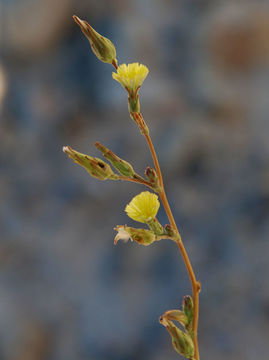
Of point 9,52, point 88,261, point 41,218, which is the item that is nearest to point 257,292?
point 88,261

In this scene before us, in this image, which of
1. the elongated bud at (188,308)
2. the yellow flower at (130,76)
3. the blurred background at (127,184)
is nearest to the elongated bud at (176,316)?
the elongated bud at (188,308)

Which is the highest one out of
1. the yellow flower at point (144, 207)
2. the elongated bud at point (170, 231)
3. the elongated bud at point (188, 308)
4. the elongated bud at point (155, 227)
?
the yellow flower at point (144, 207)

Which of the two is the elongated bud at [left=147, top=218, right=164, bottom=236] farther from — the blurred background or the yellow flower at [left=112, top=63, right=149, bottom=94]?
the blurred background

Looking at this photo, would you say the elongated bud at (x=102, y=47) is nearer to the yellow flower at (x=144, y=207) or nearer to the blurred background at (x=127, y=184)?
the yellow flower at (x=144, y=207)

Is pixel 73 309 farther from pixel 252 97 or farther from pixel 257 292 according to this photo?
pixel 252 97

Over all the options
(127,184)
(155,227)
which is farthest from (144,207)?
(127,184)

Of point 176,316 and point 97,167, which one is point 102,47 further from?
point 176,316
